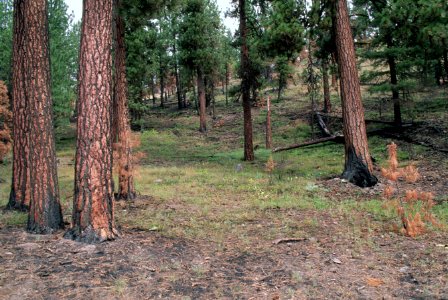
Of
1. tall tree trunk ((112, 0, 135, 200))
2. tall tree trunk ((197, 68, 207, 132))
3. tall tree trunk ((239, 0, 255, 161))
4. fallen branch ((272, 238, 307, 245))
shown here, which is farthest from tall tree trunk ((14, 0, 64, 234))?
tall tree trunk ((197, 68, 207, 132))

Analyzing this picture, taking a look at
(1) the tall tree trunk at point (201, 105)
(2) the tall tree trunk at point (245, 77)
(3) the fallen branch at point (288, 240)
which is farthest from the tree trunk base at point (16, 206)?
(1) the tall tree trunk at point (201, 105)

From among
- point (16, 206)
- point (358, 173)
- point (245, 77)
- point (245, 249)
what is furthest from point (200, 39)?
point (245, 249)

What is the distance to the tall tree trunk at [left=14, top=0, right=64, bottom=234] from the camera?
21.0ft

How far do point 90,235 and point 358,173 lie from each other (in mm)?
7918

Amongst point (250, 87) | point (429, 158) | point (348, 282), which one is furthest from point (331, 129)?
point (348, 282)

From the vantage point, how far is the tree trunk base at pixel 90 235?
576 cm

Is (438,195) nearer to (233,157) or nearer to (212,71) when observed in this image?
(233,157)

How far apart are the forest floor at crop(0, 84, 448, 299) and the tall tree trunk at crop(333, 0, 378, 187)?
67 cm

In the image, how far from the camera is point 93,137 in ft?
19.0

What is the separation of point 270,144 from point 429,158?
454 inches

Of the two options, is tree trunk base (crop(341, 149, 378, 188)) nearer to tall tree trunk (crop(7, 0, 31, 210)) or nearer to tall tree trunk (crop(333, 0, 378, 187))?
tall tree trunk (crop(333, 0, 378, 187))

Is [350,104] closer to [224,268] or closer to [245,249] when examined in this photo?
[245,249]

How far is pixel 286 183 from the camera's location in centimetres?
1234

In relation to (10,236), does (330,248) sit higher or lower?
lower
